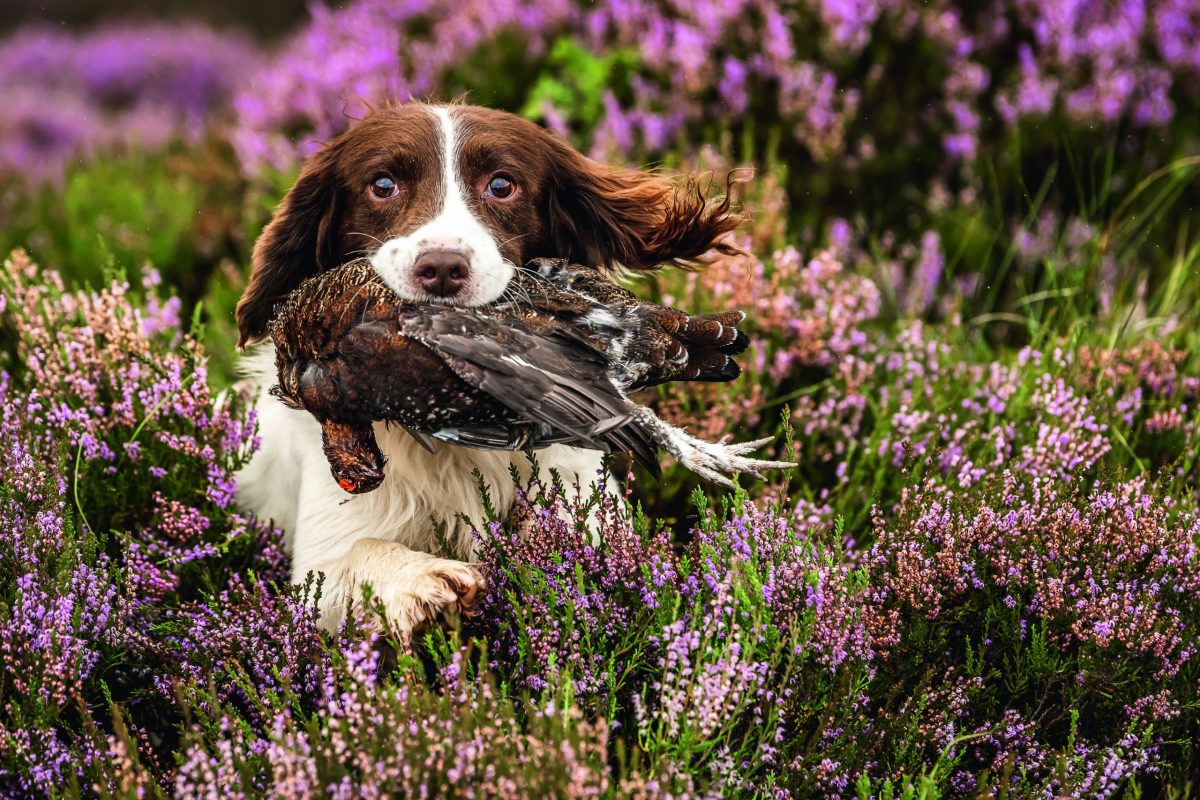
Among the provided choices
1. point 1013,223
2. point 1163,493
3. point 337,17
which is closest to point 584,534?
point 1163,493

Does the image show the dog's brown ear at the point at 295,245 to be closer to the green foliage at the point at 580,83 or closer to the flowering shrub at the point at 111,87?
the green foliage at the point at 580,83

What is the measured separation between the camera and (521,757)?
80.0 inches

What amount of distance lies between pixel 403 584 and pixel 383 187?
3.21 ft

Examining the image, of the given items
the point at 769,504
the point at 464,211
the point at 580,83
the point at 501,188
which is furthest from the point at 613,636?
the point at 580,83

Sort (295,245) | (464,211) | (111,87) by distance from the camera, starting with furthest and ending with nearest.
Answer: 1. (111,87)
2. (295,245)
3. (464,211)

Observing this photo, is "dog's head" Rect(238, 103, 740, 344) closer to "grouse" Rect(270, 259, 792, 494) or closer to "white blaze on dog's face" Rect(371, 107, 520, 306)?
"white blaze on dog's face" Rect(371, 107, 520, 306)

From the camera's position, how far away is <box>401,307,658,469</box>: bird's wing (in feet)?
7.65

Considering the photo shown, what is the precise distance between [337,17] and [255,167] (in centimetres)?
131

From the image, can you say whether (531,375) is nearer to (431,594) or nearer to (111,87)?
(431,594)

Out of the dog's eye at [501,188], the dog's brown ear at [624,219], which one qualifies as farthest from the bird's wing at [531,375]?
the dog's brown ear at [624,219]

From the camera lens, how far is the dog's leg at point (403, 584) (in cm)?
255

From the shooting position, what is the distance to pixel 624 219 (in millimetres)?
3293

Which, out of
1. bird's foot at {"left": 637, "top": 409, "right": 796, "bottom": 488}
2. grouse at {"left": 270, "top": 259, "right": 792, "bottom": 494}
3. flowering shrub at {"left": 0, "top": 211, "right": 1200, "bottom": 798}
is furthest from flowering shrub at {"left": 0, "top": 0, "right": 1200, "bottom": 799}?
grouse at {"left": 270, "top": 259, "right": 792, "bottom": 494}

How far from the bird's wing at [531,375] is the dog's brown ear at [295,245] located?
81 cm
